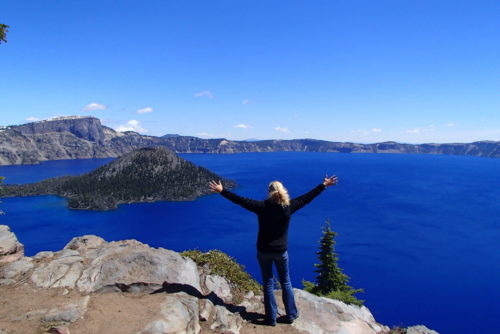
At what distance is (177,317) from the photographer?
906cm

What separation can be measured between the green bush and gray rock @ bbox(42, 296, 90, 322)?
4720 mm

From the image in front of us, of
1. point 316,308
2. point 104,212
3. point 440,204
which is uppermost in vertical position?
point 316,308

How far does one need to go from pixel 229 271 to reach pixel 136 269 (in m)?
3.52

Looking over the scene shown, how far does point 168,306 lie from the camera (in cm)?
954

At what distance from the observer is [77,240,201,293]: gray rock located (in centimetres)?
1081

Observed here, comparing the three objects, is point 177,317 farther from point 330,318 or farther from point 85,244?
point 85,244

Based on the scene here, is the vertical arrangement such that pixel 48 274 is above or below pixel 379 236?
above

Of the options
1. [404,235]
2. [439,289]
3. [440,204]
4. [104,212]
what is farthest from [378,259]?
[104,212]

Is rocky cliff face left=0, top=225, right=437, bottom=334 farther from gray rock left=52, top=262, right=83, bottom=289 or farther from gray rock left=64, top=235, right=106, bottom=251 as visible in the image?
gray rock left=64, top=235, right=106, bottom=251

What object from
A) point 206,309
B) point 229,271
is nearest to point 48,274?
point 206,309

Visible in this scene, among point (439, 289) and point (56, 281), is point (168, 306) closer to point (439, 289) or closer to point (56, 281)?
point (56, 281)

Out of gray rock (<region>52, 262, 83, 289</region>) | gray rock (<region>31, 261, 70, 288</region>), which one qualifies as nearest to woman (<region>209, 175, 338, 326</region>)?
gray rock (<region>52, 262, 83, 289</region>)

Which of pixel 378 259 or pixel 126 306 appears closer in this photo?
pixel 126 306

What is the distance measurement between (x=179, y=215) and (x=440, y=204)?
123289mm
